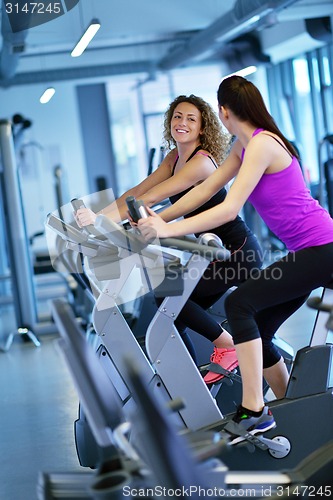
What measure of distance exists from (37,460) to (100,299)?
0.98 metres

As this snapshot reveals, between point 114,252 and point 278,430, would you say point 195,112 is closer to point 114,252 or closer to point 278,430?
point 114,252

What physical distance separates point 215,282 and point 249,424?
69 centimetres

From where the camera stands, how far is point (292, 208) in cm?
264

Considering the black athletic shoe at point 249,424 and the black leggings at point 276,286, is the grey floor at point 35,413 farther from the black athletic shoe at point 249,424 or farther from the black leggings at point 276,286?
the black leggings at point 276,286

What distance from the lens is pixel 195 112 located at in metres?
3.35

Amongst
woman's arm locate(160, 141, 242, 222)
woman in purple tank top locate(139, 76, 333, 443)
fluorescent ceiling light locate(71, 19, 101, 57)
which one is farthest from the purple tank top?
fluorescent ceiling light locate(71, 19, 101, 57)

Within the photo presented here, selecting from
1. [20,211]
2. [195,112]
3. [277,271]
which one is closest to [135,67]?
[20,211]

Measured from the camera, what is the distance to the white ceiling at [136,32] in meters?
8.66

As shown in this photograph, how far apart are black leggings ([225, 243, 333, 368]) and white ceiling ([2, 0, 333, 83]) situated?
4.97 meters

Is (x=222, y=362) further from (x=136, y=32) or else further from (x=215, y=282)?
(x=136, y=32)

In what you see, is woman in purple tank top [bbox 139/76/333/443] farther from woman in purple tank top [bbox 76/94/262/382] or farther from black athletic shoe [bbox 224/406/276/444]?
woman in purple tank top [bbox 76/94/262/382]

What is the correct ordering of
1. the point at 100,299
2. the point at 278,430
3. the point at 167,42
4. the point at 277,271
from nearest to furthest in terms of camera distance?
the point at 277,271
the point at 278,430
the point at 100,299
the point at 167,42

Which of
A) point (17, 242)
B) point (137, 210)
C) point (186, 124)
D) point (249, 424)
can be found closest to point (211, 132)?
point (186, 124)

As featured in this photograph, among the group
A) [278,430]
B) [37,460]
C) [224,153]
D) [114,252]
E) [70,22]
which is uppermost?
[70,22]
